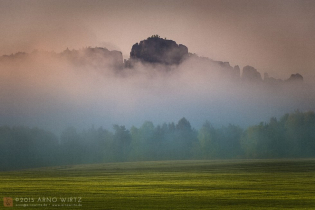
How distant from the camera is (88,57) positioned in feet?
278

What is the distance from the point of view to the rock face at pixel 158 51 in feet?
289

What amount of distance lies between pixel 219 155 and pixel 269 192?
205 feet

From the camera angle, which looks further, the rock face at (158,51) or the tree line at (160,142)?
the rock face at (158,51)

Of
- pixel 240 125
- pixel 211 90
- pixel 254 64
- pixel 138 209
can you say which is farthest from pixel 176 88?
pixel 138 209

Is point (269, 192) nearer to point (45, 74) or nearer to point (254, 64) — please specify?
point (254, 64)

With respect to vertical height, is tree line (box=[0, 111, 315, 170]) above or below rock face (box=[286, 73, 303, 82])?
below

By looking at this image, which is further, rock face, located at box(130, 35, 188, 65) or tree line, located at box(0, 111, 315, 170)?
rock face, located at box(130, 35, 188, 65)

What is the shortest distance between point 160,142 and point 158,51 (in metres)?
16.3

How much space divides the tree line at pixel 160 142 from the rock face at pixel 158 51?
11.6 meters

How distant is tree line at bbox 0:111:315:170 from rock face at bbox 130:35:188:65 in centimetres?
1162

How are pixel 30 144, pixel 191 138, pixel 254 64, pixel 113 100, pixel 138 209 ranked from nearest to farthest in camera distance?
pixel 138 209 → pixel 254 64 → pixel 30 144 → pixel 113 100 → pixel 191 138

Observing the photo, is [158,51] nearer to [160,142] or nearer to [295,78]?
[160,142]

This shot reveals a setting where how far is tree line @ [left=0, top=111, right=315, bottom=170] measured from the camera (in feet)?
268

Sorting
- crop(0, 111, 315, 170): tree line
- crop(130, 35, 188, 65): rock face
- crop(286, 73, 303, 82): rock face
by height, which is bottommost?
crop(0, 111, 315, 170): tree line
